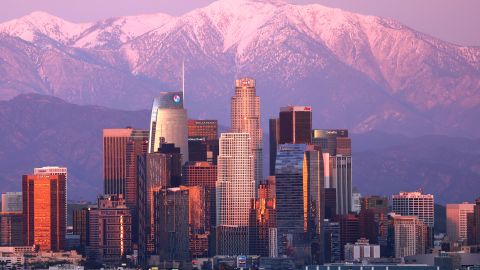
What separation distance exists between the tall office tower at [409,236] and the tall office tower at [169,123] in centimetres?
2274

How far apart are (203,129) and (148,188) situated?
24.1 m

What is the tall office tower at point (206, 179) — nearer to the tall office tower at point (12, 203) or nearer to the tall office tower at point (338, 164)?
the tall office tower at point (338, 164)

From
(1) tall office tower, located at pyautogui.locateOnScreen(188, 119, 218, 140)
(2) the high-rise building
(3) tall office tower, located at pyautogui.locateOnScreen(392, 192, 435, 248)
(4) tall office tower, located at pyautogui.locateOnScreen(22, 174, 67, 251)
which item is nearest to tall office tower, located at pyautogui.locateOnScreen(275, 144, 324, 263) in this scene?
(3) tall office tower, located at pyautogui.locateOnScreen(392, 192, 435, 248)

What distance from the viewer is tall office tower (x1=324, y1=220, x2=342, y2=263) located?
509 feet

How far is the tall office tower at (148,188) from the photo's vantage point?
161m

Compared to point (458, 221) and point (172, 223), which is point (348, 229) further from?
point (172, 223)

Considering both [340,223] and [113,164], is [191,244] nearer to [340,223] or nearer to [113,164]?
[340,223]

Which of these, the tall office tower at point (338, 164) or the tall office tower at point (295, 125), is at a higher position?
the tall office tower at point (295, 125)

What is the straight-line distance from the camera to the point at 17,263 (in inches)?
6014

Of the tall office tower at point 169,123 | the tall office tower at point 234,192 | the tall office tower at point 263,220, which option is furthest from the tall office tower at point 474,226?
the tall office tower at point 169,123

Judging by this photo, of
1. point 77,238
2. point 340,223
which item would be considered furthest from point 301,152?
point 77,238

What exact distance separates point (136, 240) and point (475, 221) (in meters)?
25.6

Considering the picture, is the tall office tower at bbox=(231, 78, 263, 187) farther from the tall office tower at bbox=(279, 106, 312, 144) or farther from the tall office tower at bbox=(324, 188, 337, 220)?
the tall office tower at bbox=(324, 188, 337, 220)

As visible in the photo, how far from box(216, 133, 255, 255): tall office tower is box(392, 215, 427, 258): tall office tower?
11.2 meters
